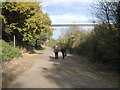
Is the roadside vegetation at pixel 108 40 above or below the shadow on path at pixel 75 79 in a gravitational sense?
above

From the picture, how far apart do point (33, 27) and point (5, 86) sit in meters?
13.5

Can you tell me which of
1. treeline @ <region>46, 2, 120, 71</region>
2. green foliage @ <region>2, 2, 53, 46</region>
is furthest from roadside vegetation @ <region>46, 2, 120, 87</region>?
green foliage @ <region>2, 2, 53, 46</region>

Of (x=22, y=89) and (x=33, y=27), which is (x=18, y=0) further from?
(x=22, y=89)

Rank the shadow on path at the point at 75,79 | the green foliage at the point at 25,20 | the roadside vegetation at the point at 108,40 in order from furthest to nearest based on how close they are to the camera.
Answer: the green foliage at the point at 25,20
the roadside vegetation at the point at 108,40
the shadow on path at the point at 75,79

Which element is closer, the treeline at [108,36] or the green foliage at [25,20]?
the treeline at [108,36]

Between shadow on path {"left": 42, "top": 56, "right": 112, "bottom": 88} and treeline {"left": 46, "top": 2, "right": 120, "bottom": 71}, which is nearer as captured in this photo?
shadow on path {"left": 42, "top": 56, "right": 112, "bottom": 88}

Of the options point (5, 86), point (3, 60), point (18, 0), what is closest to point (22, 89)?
point (5, 86)

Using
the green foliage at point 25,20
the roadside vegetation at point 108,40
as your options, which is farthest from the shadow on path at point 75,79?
the green foliage at point 25,20

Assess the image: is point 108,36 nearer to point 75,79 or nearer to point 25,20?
point 75,79

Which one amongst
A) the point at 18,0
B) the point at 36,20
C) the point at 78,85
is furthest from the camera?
the point at 36,20

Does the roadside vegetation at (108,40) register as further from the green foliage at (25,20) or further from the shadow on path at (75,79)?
the green foliage at (25,20)

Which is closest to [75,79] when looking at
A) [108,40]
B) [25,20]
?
[108,40]

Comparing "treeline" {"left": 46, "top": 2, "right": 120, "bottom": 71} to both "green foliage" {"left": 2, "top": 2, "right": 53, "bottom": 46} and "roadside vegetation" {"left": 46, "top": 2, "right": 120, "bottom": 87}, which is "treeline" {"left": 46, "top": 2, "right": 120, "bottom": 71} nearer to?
"roadside vegetation" {"left": 46, "top": 2, "right": 120, "bottom": 87}

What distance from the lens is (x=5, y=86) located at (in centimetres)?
659
